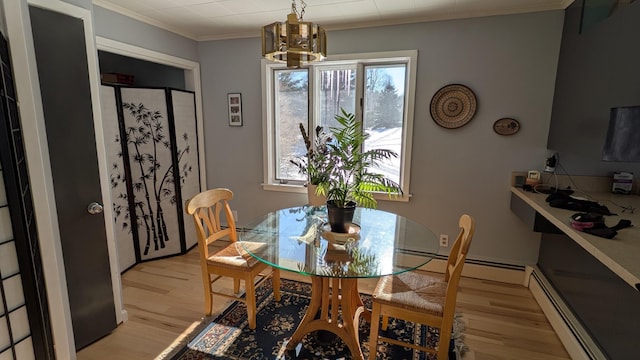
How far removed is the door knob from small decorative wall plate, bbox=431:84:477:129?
268cm

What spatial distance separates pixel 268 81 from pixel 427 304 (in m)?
2.65

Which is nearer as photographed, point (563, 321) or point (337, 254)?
point (337, 254)

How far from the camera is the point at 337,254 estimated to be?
1771 mm

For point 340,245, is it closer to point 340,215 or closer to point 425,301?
point 340,215

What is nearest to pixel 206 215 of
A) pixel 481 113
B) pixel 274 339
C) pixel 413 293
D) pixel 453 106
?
pixel 274 339

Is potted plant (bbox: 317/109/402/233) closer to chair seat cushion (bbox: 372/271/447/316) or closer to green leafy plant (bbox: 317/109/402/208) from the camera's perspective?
green leafy plant (bbox: 317/109/402/208)

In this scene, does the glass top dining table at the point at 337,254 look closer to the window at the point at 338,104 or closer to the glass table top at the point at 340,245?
the glass table top at the point at 340,245

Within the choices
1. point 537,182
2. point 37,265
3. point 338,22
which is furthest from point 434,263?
point 37,265

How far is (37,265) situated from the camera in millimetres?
1585

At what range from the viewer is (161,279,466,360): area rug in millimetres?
1985

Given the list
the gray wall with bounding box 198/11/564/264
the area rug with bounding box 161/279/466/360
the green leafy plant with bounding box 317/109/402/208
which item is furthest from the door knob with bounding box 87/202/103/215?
the gray wall with bounding box 198/11/564/264

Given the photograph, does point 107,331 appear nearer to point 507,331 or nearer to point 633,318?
point 507,331

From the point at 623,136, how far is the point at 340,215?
158cm

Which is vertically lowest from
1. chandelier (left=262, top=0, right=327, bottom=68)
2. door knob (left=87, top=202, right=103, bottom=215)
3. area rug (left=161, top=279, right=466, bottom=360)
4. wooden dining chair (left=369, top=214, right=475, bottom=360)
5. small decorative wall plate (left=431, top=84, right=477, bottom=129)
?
area rug (left=161, top=279, right=466, bottom=360)
